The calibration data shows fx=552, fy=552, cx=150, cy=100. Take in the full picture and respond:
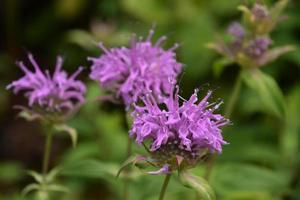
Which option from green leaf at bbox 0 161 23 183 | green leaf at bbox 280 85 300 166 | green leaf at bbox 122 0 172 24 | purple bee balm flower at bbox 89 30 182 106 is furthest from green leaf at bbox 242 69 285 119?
green leaf at bbox 0 161 23 183

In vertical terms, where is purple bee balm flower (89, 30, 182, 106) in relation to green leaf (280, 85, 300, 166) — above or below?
below

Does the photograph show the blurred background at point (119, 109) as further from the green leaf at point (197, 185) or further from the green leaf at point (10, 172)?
the green leaf at point (197, 185)

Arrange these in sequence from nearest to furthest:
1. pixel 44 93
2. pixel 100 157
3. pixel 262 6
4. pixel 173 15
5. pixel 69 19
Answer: pixel 44 93 → pixel 262 6 → pixel 100 157 → pixel 173 15 → pixel 69 19

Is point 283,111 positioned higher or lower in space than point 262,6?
lower

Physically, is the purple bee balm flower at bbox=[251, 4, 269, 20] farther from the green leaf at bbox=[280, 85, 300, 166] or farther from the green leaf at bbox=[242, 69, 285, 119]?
the green leaf at bbox=[280, 85, 300, 166]

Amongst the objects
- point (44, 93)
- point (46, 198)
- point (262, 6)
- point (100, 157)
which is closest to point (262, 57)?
point (262, 6)

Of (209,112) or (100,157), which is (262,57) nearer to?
(209,112)

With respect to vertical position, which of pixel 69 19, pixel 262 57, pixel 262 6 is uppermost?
pixel 69 19
